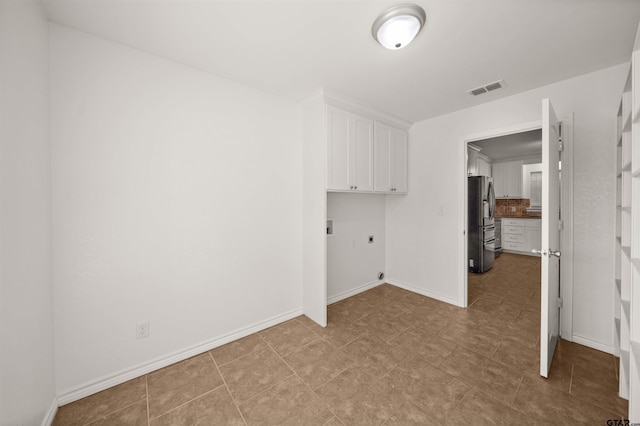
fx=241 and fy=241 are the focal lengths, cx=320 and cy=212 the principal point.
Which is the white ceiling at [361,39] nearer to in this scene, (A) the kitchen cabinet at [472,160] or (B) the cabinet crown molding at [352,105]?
(B) the cabinet crown molding at [352,105]

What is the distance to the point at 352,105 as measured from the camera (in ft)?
8.75

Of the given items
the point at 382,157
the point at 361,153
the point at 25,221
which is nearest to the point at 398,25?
the point at 361,153

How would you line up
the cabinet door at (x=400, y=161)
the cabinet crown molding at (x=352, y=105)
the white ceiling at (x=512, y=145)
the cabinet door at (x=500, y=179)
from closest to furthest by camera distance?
the cabinet crown molding at (x=352, y=105) < the cabinet door at (x=400, y=161) < the white ceiling at (x=512, y=145) < the cabinet door at (x=500, y=179)

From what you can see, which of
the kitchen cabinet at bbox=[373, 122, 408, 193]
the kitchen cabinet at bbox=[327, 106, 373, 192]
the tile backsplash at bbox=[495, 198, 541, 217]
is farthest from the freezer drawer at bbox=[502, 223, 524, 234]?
the kitchen cabinet at bbox=[327, 106, 373, 192]

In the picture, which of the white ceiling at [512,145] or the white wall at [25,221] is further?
the white ceiling at [512,145]

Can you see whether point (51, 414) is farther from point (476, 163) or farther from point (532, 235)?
point (532, 235)

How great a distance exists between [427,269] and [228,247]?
2.62 meters

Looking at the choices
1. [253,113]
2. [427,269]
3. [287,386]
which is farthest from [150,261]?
[427,269]

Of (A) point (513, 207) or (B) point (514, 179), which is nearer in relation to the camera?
(B) point (514, 179)

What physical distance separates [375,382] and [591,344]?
2060mm

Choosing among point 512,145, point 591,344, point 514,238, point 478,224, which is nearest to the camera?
point 591,344

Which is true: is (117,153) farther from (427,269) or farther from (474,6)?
(427,269)

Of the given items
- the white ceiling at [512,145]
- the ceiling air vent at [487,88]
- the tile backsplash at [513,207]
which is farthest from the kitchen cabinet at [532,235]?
the ceiling air vent at [487,88]

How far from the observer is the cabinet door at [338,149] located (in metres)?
2.51
